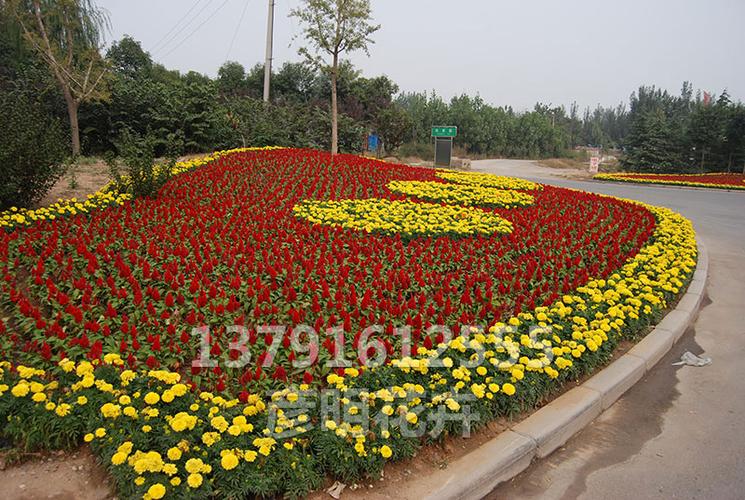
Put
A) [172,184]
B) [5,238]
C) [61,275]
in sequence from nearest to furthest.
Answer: [61,275]
[5,238]
[172,184]

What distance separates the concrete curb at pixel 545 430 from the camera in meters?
2.40

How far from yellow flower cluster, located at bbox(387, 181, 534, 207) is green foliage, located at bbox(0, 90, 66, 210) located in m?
5.57

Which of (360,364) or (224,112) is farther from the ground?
(224,112)

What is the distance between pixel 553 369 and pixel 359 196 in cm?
604

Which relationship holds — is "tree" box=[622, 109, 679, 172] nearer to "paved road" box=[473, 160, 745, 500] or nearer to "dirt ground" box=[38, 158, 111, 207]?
"paved road" box=[473, 160, 745, 500]

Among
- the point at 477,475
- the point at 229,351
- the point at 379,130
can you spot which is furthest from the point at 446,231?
the point at 379,130

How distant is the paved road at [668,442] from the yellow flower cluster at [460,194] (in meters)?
4.60

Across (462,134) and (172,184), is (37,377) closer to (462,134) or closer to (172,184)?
(172,184)

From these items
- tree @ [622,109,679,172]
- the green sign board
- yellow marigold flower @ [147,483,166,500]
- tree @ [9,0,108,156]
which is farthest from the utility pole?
tree @ [622,109,679,172]

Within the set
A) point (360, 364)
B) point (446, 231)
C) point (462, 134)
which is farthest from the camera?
point (462, 134)

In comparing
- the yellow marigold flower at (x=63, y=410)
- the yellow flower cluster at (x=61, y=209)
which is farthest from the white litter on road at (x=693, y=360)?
the yellow flower cluster at (x=61, y=209)

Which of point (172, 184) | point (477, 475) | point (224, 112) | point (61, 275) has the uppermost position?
point (224, 112)

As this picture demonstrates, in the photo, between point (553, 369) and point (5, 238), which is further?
point (5, 238)

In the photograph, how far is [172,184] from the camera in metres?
8.20
